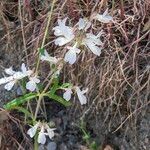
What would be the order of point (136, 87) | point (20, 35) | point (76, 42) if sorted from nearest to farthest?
point (76, 42) → point (136, 87) → point (20, 35)

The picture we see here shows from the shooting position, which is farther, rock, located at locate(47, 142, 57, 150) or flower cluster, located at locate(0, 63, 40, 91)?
rock, located at locate(47, 142, 57, 150)

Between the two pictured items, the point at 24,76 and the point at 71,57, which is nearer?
the point at 71,57

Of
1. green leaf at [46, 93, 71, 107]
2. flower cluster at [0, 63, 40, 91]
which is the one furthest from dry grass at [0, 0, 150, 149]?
flower cluster at [0, 63, 40, 91]

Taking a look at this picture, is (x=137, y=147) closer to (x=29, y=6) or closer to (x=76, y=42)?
(x=76, y=42)

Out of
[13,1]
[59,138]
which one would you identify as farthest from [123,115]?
[13,1]

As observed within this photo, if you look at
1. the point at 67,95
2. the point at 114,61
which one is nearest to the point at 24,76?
the point at 67,95

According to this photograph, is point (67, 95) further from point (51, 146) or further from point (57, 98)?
point (51, 146)

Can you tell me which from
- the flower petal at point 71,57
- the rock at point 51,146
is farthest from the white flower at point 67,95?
the rock at point 51,146

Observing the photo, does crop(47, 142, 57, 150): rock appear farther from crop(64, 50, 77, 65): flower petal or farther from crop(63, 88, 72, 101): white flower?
crop(64, 50, 77, 65): flower petal
